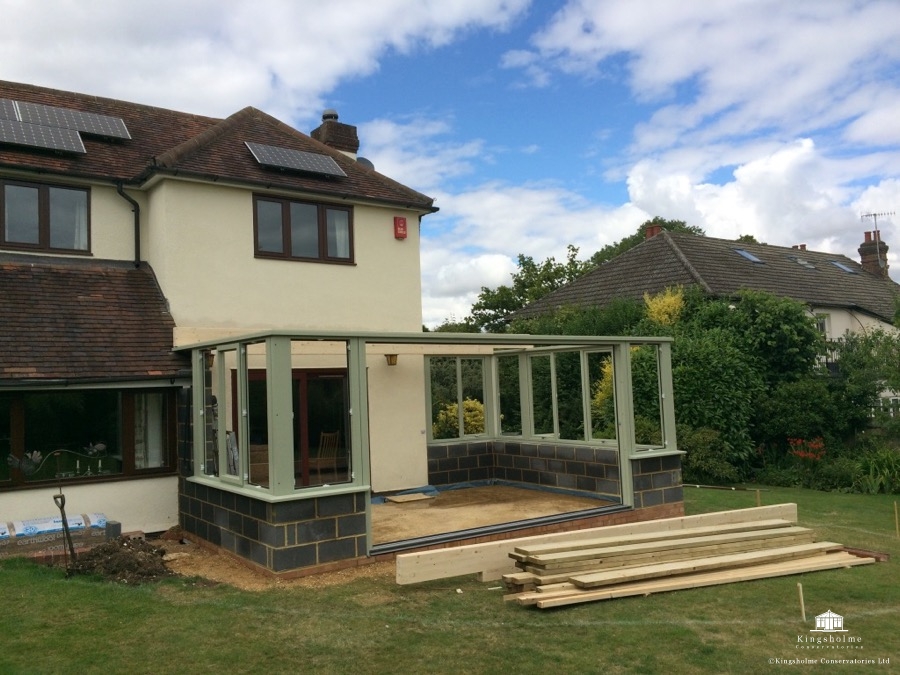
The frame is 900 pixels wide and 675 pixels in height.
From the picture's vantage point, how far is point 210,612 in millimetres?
7078

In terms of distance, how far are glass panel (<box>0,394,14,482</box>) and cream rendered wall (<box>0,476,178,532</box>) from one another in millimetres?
347

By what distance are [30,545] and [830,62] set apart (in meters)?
14.3

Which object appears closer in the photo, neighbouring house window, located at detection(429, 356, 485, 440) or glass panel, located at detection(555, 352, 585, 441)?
glass panel, located at detection(555, 352, 585, 441)

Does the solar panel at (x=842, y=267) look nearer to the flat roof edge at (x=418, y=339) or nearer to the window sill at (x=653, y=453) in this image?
the flat roof edge at (x=418, y=339)

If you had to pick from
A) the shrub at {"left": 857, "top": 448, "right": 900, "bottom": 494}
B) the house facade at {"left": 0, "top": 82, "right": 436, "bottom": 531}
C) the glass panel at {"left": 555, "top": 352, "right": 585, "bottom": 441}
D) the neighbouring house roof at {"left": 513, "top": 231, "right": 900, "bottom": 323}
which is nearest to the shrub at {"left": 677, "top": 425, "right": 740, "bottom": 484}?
the shrub at {"left": 857, "top": 448, "right": 900, "bottom": 494}

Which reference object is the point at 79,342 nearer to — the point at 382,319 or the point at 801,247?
the point at 382,319

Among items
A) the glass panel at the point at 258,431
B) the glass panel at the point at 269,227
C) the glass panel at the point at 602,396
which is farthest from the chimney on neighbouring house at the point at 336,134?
the glass panel at the point at 602,396

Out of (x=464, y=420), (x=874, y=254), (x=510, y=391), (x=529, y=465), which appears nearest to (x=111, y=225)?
(x=529, y=465)

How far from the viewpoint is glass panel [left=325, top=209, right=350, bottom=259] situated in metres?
13.3

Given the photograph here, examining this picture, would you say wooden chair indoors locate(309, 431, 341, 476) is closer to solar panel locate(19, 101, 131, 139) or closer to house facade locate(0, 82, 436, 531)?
house facade locate(0, 82, 436, 531)

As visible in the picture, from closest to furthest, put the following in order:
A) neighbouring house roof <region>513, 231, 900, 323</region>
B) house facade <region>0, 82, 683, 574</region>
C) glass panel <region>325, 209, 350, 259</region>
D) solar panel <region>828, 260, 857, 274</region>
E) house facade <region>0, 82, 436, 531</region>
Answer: house facade <region>0, 82, 683, 574</region>
house facade <region>0, 82, 436, 531</region>
glass panel <region>325, 209, 350, 259</region>
neighbouring house roof <region>513, 231, 900, 323</region>
solar panel <region>828, 260, 857, 274</region>

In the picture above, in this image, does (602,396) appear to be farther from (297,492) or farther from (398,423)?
(297,492)

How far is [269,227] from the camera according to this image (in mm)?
12711

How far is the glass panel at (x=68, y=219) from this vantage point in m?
11.7
